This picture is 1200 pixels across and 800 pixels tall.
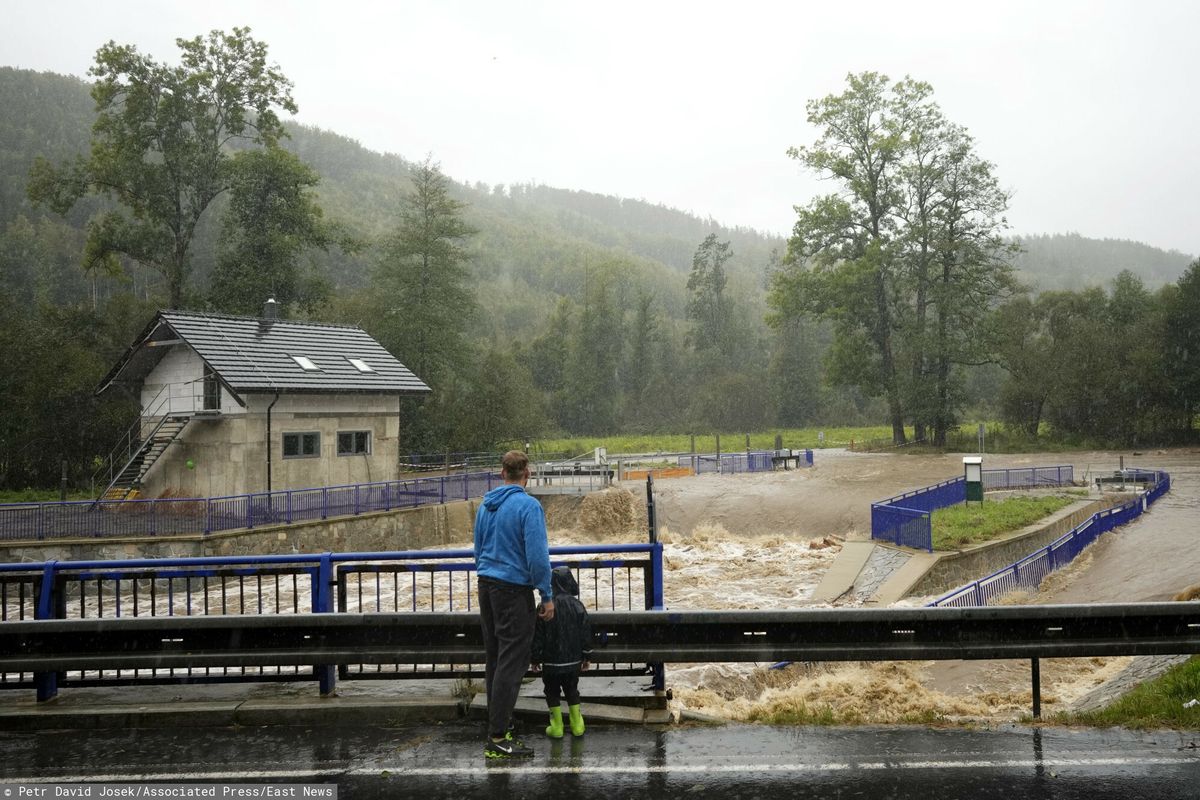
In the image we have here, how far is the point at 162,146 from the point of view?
44.8 metres

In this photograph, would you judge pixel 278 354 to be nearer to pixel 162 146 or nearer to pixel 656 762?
pixel 162 146

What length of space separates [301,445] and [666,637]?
2591cm

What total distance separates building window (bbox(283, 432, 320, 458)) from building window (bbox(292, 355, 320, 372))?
2.54m

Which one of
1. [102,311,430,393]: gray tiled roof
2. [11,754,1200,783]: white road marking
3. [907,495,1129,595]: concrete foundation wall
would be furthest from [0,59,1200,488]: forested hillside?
[11,754,1200,783]: white road marking

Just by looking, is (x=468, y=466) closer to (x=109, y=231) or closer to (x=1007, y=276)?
(x=109, y=231)

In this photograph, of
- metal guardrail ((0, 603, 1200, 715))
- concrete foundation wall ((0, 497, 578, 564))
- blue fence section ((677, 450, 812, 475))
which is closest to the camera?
metal guardrail ((0, 603, 1200, 715))

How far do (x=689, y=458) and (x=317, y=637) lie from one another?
4073 centimetres

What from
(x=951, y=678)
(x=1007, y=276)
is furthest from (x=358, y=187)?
(x=951, y=678)

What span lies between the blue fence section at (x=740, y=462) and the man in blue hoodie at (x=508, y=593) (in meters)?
38.7

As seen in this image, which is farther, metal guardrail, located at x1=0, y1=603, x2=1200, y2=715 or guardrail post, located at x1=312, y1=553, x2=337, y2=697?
Result: guardrail post, located at x1=312, y1=553, x2=337, y2=697

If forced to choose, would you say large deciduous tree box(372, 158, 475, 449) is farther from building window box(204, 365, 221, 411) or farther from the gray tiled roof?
building window box(204, 365, 221, 411)

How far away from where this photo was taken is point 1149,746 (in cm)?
595

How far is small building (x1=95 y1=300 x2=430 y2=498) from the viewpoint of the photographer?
94.8 feet

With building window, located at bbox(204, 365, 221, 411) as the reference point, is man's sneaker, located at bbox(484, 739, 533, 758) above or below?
below
